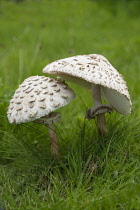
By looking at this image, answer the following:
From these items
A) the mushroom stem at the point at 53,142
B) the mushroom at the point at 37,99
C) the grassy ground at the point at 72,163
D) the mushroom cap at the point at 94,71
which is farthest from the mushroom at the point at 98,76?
the mushroom stem at the point at 53,142

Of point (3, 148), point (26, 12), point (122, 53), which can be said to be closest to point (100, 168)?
point (3, 148)

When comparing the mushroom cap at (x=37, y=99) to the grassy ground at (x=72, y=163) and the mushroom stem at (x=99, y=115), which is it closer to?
the mushroom stem at (x=99, y=115)

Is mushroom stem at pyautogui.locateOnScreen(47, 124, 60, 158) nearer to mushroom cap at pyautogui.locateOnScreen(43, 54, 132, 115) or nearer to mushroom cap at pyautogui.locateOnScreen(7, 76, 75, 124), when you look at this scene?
mushroom cap at pyautogui.locateOnScreen(7, 76, 75, 124)

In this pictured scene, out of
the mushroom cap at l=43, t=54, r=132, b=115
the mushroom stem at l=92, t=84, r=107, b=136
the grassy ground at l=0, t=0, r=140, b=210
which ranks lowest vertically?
the grassy ground at l=0, t=0, r=140, b=210

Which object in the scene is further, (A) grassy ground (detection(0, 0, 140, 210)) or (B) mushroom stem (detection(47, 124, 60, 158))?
(B) mushroom stem (detection(47, 124, 60, 158))

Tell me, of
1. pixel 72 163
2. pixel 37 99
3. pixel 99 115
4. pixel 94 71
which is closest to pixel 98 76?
pixel 94 71

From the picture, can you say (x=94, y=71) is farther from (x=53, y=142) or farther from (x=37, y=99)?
(x=53, y=142)

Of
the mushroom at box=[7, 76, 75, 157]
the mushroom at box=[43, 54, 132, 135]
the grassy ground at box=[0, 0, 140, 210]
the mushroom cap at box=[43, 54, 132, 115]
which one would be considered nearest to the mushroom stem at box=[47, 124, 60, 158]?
the grassy ground at box=[0, 0, 140, 210]
